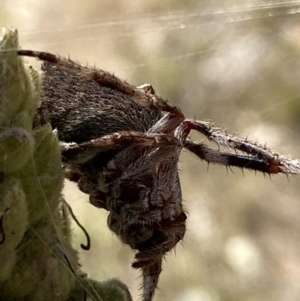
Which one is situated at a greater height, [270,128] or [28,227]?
[270,128]

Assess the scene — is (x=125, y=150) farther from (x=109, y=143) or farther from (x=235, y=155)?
(x=235, y=155)

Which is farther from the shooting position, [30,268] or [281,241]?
[281,241]

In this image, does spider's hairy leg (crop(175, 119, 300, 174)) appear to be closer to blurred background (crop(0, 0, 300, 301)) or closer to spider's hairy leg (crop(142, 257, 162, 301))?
spider's hairy leg (crop(142, 257, 162, 301))

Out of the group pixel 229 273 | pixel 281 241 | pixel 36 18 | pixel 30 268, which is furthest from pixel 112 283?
pixel 281 241

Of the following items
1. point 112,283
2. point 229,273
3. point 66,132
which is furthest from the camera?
point 229,273

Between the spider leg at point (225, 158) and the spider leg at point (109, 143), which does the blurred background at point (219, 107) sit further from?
the spider leg at point (109, 143)

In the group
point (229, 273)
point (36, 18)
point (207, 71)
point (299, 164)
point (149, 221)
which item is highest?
point (207, 71)

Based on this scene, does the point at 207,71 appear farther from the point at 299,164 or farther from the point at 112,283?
the point at 112,283

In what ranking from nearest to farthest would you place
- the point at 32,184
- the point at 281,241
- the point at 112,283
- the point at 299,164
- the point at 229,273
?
the point at 32,184 < the point at 112,283 < the point at 299,164 < the point at 229,273 < the point at 281,241
